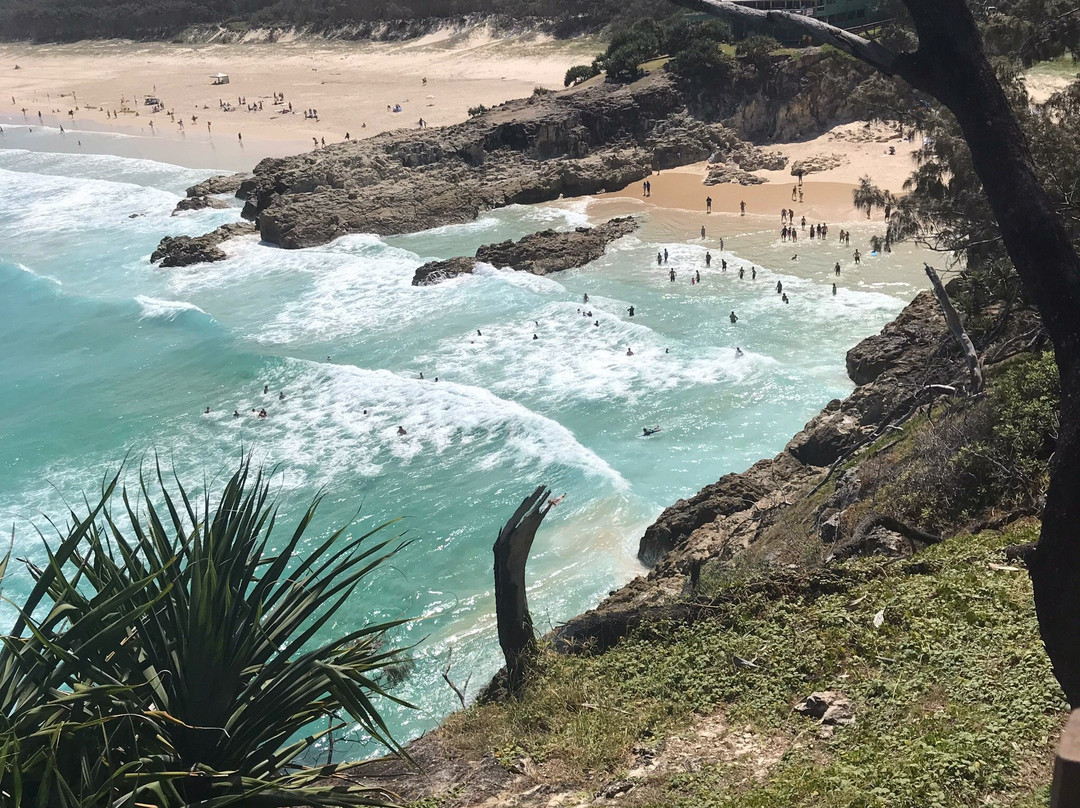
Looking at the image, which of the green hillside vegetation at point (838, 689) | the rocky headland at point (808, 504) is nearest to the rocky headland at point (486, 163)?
the rocky headland at point (808, 504)

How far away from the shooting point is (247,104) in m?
73.2

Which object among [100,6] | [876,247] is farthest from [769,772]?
[100,6]

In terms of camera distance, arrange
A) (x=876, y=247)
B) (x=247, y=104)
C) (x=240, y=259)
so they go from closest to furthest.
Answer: (x=876, y=247) < (x=240, y=259) < (x=247, y=104)

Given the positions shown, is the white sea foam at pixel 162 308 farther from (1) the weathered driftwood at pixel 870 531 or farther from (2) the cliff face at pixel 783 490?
(1) the weathered driftwood at pixel 870 531

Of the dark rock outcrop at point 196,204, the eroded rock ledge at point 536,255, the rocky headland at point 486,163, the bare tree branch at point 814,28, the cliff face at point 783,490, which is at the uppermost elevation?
the bare tree branch at point 814,28

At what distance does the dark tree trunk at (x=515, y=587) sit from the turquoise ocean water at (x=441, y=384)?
4.90 meters

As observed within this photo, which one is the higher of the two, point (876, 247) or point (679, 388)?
point (876, 247)

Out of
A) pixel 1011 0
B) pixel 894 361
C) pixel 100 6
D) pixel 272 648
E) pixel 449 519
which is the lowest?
pixel 449 519

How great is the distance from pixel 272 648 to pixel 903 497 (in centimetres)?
748

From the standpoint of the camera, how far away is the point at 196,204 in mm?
50219

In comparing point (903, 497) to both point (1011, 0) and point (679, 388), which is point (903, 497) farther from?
point (679, 388)

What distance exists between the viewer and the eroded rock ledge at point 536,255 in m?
37.3

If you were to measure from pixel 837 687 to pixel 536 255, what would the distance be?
103ft

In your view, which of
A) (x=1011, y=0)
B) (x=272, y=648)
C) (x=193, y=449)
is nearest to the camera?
(x=272, y=648)
